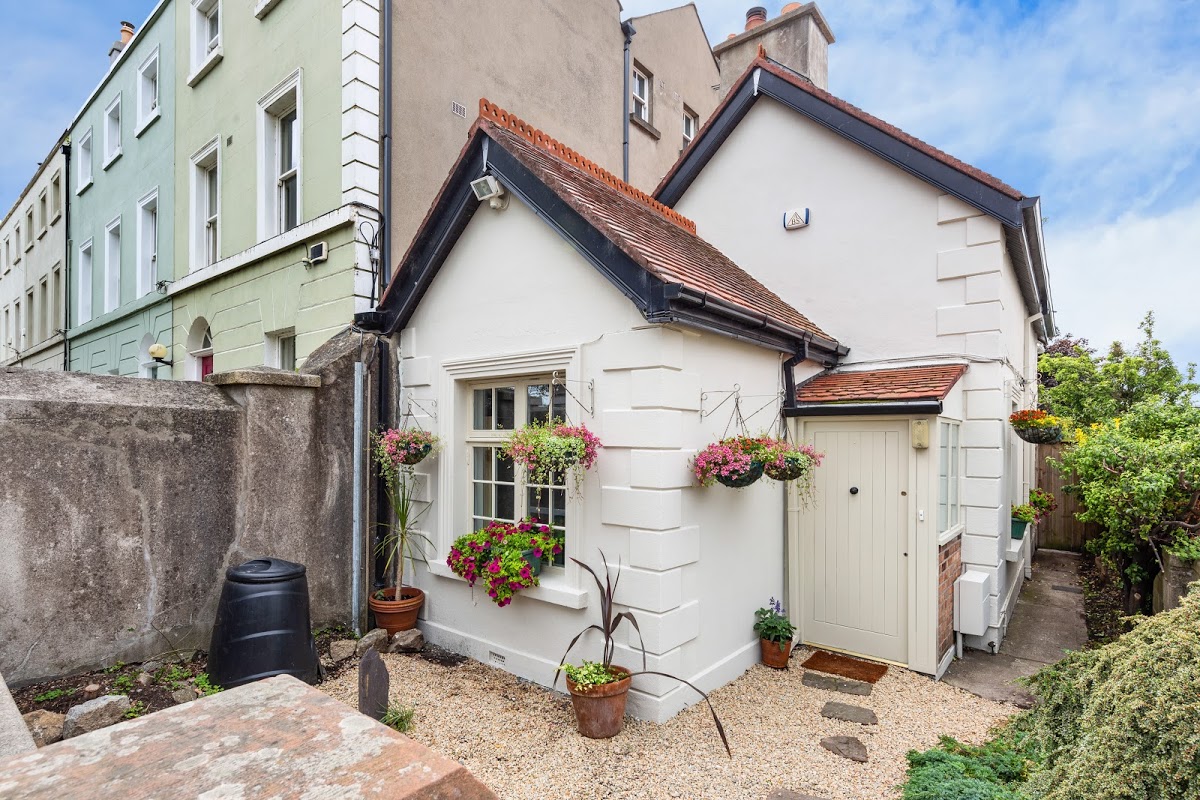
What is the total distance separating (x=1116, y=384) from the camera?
1178cm

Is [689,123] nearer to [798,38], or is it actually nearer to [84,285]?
[798,38]

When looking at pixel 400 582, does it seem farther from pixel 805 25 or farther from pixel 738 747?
pixel 805 25

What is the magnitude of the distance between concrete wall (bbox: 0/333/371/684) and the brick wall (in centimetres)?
545

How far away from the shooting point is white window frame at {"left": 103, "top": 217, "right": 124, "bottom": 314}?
12.0m

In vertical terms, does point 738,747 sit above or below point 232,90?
below

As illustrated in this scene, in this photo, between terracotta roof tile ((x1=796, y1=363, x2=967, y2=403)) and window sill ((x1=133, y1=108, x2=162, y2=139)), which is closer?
terracotta roof tile ((x1=796, y1=363, x2=967, y2=403))

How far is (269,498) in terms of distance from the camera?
551 centimetres

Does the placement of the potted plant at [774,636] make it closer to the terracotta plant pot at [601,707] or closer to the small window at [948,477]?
the small window at [948,477]

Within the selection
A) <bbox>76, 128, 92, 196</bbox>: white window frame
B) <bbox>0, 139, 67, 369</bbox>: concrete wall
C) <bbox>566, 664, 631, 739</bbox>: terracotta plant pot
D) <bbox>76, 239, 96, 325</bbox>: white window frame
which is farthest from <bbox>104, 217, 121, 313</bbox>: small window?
<bbox>566, 664, 631, 739</bbox>: terracotta plant pot

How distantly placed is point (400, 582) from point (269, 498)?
1.43m

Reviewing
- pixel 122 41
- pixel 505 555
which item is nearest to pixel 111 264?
pixel 122 41

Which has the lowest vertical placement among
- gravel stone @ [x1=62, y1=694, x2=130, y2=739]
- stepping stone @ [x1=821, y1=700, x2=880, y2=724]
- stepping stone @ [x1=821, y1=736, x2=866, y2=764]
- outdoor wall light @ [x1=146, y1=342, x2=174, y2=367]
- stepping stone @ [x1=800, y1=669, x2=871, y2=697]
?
stepping stone @ [x1=800, y1=669, x2=871, y2=697]

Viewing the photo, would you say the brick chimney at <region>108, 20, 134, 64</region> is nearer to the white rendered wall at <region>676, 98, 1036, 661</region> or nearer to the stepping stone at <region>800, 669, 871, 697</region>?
the white rendered wall at <region>676, 98, 1036, 661</region>

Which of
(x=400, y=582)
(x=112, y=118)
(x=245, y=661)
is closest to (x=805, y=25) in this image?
(x=400, y=582)
